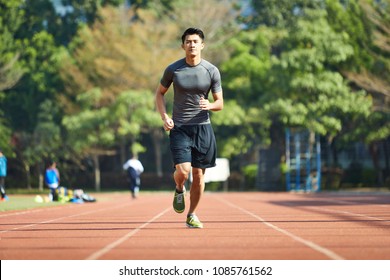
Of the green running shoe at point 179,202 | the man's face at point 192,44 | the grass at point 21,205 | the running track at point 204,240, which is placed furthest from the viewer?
the grass at point 21,205

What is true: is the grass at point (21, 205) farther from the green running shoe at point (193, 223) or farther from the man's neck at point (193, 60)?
the man's neck at point (193, 60)

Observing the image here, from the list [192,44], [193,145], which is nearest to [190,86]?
[192,44]

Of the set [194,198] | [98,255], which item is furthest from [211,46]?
[98,255]

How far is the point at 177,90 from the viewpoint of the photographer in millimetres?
11281

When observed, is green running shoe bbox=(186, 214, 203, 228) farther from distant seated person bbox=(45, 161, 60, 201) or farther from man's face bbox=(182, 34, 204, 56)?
distant seated person bbox=(45, 161, 60, 201)

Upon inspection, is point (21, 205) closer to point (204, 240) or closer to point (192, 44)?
point (192, 44)

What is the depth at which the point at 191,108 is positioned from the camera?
1130cm

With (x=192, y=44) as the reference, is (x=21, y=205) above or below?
below

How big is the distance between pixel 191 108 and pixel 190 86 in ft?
1.03

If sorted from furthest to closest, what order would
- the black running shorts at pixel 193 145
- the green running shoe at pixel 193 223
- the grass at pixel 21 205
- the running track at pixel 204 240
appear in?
1. the grass at pixel 21 205
2. the green running shoe at pixel 193 223
3. the black running shorts at pixel 193 145
4. the running track at pixel 204 240

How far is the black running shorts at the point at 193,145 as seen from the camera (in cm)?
1130

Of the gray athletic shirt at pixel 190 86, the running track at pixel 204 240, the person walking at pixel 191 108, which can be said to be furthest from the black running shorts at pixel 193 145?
the running track at pixel 204 240

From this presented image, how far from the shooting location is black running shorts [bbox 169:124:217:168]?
445 inches
